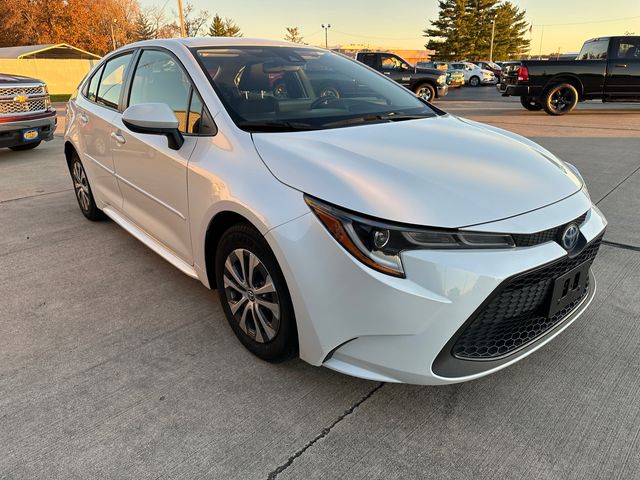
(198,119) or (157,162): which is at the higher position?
(198,119)

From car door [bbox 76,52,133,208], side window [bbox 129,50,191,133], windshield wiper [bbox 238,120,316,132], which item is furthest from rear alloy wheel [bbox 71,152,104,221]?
windshield wiper [bbox 238,120,316,132]

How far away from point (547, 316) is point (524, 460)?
577mm

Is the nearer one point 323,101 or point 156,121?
point 156,121

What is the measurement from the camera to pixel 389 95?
3240 millimetres

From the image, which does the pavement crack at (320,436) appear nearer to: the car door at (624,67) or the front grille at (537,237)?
the front grille at (537,237)

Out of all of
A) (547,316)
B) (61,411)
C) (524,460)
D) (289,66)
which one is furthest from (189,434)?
(289,66)

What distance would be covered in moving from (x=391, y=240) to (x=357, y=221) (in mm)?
145

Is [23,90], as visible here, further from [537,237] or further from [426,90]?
[426,90]

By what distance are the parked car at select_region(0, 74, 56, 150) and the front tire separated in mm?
6514

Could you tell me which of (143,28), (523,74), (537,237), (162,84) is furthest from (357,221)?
(143,28)

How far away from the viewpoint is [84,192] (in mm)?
4473

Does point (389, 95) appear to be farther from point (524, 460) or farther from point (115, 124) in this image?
point (524, 460)

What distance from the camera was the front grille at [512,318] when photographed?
1839 mm

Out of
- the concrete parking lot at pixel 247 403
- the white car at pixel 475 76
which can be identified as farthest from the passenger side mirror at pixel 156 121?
the white car at pixel 475 76
